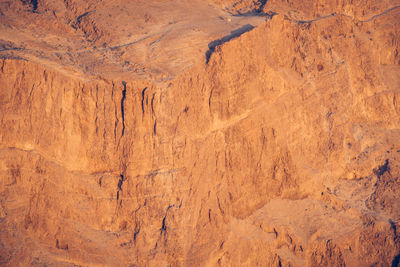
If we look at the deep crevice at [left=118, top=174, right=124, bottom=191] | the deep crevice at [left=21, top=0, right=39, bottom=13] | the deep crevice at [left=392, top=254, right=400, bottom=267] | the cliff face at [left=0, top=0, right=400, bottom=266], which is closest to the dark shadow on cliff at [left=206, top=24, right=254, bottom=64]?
the cliff face at [left=0, top=0, right=400, bottom=266]

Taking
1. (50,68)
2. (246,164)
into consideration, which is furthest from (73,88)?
(246,164)

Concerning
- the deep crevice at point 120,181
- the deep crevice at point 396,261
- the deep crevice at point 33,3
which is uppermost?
the deep crevice at point 33,3

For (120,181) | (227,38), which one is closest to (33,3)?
(227,38)

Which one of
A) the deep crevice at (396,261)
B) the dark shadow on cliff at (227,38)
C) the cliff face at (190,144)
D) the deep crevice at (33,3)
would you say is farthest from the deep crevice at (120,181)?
the deep crevice at (396,261)

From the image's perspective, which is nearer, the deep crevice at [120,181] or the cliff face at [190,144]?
the cliff face at [190,144]

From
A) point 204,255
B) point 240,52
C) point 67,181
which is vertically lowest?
point 204,255

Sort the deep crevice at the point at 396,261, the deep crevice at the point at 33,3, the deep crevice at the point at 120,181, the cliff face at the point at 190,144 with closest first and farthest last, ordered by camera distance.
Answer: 1. the cliff face at the point at 190,144
2. the deep crevice at the point at 120,181
3. the deep crevice at the point at 396,261
4. the deep crevice at the point at 33,3

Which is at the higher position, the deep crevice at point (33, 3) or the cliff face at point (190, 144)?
the deep crevice at point (33, 3)

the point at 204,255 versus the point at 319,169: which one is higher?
the point at 319,169

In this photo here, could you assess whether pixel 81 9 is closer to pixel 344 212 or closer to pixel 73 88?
pixel 73 88

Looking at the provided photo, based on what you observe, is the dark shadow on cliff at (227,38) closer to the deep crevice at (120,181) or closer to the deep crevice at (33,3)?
the deep crevice at (120,181)
